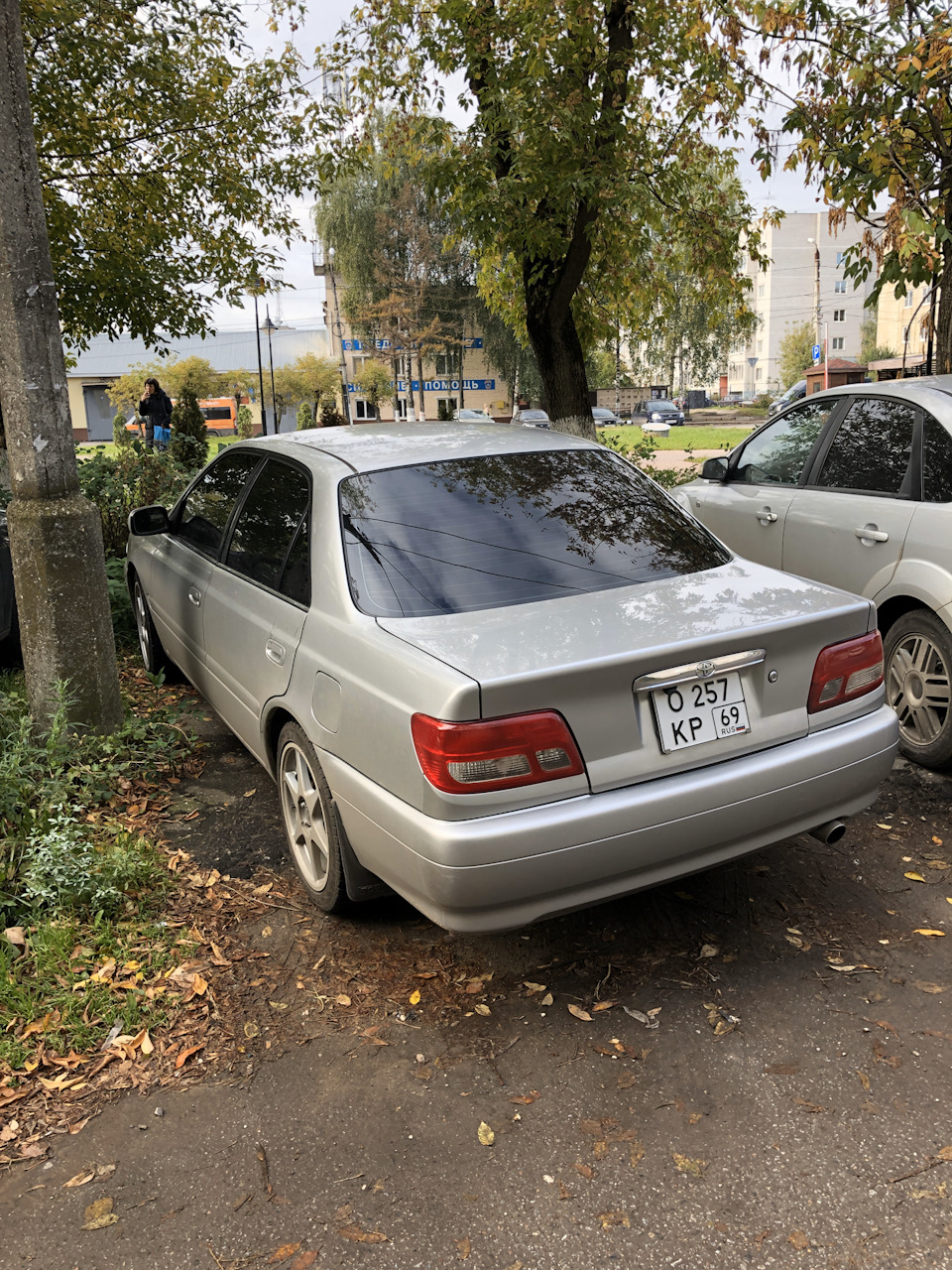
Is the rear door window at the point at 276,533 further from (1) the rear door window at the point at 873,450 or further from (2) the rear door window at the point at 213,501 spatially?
(1) the rear door window at the point at 873,450

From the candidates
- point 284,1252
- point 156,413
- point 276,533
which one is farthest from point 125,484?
point 156,413

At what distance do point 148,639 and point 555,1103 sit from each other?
4345 millimetres

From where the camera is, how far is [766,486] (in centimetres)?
568

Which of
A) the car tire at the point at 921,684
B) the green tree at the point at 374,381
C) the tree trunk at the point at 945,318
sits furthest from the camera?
the green tree at the point at 374,381

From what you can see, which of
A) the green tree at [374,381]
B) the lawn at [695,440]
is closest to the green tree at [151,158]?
the lawn at [695,440]

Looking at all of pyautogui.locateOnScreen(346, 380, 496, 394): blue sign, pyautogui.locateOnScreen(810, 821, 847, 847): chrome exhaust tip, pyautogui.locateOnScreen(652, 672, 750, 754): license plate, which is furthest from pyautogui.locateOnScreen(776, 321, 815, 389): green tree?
pyautogui.locateOnScreen(652, 672, 750, 754): license plate

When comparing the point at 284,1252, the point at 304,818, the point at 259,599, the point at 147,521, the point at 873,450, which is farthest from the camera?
the point at 147,521

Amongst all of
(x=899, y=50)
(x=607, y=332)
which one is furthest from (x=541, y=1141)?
(x=607, y=332)

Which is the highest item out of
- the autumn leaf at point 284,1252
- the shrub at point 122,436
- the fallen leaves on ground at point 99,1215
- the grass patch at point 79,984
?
the shrub at point 122,436

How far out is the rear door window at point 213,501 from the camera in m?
4.53

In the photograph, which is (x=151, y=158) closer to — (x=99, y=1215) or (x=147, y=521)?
(x=147, y=521)

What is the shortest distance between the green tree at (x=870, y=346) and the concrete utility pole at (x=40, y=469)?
274 ft

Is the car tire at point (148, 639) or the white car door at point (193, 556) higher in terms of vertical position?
the white car door at point (193, 556)

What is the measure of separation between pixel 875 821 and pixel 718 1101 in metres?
1.96
